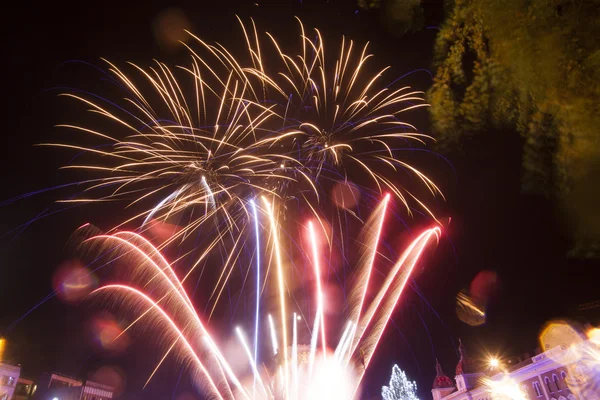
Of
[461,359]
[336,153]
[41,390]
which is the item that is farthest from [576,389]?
[41,390]

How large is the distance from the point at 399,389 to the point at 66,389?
54212mm

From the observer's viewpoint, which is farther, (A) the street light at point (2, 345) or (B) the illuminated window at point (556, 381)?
(A) the street light at point (2, 345)

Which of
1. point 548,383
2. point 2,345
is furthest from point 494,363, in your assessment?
point 2,345

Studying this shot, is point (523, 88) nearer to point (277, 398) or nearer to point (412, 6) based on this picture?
point (412, 6)

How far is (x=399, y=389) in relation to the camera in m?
65.6

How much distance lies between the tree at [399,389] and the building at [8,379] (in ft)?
180

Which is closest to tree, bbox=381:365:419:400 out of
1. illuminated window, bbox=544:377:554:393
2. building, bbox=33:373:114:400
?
illuminated window, bbox=544:377:554:393

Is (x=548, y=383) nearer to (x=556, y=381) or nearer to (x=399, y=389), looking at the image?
(x=556, y=381)

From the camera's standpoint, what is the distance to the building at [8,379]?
49406 mm

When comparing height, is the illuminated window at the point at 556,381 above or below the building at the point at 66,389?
below

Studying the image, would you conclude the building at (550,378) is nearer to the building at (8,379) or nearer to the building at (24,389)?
the building at (8,379)

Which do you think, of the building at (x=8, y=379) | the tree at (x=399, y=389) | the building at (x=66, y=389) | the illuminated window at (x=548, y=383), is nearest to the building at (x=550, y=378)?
the illuminated window at (x=548, y=383)

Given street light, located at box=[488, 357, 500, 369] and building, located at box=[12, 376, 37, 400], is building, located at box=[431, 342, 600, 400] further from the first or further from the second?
building, located at box=[12, 376, 37, 400]

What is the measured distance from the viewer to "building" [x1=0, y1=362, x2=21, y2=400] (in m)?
49.4
